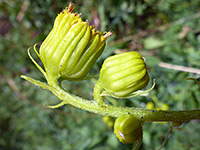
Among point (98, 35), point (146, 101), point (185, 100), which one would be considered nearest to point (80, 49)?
point (98, 35)

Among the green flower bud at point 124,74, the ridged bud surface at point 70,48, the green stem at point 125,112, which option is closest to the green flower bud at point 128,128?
the green stem at point 125,112

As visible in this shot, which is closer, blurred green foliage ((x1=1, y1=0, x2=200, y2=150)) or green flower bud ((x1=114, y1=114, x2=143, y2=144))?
green flower bud ((x1=114, y1=114, x2=143, y2=144))

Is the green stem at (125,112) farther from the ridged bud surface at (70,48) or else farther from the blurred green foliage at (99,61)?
the blurred green foliage at (99,61)

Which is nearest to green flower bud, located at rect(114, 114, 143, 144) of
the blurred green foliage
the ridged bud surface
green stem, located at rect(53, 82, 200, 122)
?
green stem, located at rect(53, 82, 200, 122)

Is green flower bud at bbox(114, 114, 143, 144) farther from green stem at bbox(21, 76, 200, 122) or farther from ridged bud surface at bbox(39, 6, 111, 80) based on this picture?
ridged bud surface at bbox(39, 6, 111, 80)

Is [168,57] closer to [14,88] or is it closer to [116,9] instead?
[116,9]

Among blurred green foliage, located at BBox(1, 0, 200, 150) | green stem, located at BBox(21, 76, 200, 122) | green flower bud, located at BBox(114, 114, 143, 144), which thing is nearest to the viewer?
green flower bud, located at BBox(114, 114, 143, 144)
